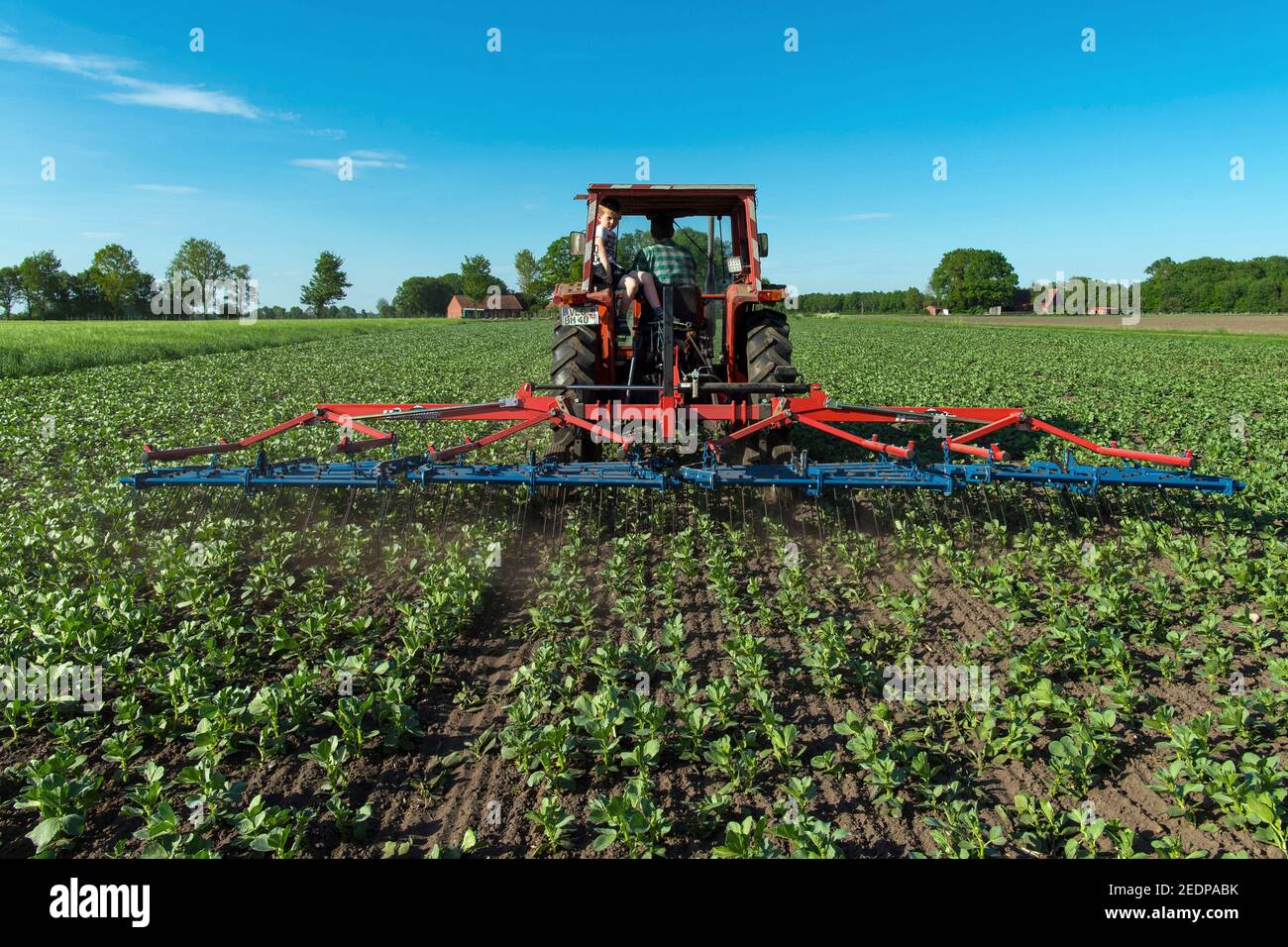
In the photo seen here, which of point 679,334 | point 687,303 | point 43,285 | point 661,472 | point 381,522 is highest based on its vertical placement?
point 43,285

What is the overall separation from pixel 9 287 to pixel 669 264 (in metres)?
79.0

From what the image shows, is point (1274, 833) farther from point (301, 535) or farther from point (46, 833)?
point (301, 535)

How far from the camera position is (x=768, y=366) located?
5746 mm

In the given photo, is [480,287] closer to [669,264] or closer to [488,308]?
[488,308]

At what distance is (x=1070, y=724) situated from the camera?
2.95 m

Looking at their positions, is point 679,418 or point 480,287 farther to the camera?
point 480,287

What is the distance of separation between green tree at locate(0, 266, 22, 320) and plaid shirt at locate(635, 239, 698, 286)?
76.9 m

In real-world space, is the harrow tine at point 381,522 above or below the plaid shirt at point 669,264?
below

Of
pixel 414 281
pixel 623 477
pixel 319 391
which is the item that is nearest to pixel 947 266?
pixel 414 281

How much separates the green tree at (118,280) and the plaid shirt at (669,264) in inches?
2573

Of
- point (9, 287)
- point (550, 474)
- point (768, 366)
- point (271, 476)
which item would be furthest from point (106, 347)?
point (9, 287)

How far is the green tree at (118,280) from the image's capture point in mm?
56156

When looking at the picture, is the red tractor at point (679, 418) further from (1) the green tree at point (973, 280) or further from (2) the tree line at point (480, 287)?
(1) the green tree at point (973, 280)

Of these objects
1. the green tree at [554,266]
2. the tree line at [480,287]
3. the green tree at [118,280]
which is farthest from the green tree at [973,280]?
the green tree at [118,280]
